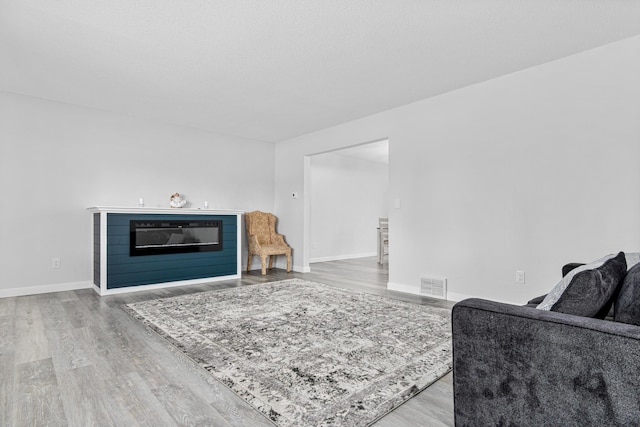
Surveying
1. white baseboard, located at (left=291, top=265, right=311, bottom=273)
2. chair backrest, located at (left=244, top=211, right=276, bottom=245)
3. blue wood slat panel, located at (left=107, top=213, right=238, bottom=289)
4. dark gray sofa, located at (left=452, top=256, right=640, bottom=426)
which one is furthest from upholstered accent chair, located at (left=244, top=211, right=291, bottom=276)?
dark gray sofa, located at (left=452, top=256, right=640, bottom=426)

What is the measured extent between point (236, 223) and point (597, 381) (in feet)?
16.2

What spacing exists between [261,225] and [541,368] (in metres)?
5.44

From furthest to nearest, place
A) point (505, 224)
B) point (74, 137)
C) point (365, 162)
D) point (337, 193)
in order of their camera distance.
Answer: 1. point (365, 162)
2. point (337, 193)
3. point (74, 137)
4. point (505, 224)

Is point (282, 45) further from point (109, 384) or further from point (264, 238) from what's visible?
point (264, 238)

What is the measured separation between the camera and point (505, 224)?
3.51 metres

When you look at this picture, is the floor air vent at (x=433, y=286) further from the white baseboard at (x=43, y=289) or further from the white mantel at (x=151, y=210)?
the white baseboard at (x=43, y=289)

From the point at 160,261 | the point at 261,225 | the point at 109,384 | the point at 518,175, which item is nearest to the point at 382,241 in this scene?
the point at 261,225

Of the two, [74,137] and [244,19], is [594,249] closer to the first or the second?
[244,19]

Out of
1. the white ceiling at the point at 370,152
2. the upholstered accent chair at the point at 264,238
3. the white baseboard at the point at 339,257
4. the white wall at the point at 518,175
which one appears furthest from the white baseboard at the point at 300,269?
the white ceiling at the point at 370,152

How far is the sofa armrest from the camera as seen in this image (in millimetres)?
961

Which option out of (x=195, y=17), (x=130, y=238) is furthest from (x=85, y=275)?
(x=195, y=17)

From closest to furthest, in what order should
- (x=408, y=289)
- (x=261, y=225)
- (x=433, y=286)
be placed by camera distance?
(x=433, y=286), (x=408, y=289), (x=261, y=225)

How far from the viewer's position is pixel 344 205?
8156 millimetres

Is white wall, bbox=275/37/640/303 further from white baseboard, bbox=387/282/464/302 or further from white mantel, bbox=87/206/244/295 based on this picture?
white mantel, bbox=87/206/244/295
